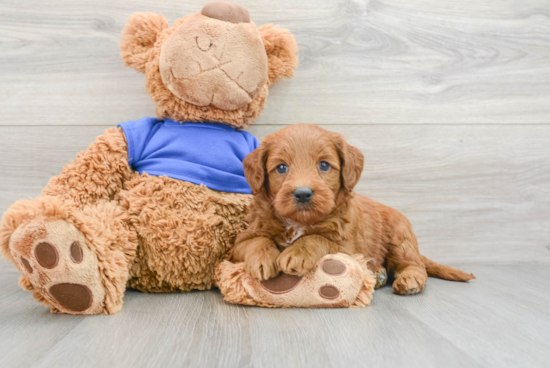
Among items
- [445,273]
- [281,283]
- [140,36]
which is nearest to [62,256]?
[281,283]

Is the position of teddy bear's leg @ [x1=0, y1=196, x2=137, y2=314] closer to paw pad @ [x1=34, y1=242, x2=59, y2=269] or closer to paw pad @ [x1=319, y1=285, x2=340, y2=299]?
paw pad @ [x1=34, y1=242, x2=59, y2=269]

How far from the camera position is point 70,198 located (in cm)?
137

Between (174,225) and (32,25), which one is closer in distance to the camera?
(174,225)

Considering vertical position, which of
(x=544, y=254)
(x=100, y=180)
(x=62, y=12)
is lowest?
(x=544, y=254)

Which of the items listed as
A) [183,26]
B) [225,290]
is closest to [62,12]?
[183,26]

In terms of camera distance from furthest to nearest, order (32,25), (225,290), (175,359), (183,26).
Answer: (32,25) → (183,26) → (225,290) → (175,359)

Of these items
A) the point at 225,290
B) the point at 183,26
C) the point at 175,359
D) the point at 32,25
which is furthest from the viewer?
the point at 32,25

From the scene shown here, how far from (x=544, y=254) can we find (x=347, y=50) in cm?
142

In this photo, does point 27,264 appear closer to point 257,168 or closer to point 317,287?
point 257,168

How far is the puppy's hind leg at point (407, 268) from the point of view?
1.50 metres

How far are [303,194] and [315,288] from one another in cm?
30

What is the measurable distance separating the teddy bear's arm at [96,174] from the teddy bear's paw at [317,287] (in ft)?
2.00

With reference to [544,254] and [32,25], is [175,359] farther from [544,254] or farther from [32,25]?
[544,254]

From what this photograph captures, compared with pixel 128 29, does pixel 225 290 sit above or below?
below
